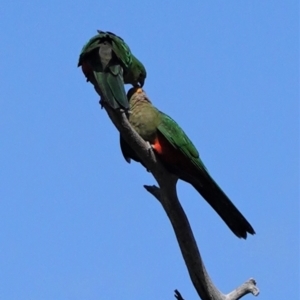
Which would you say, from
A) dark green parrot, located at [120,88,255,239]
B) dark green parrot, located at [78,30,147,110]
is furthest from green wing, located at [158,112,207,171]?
dark green parrot, located at [78,30,147,110]

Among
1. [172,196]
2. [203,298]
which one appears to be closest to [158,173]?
[172,196]

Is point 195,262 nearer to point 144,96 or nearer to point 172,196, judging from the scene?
point 172,196

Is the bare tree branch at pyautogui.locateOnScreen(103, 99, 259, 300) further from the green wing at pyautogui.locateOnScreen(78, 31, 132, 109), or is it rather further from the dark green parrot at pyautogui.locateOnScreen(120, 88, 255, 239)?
the dark green parrot at pyautogui.locateOnScreen(120, 88, 255, 239)

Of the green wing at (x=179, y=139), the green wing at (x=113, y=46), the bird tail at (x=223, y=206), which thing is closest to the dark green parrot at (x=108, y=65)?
the green wing at (x=113, y=46)

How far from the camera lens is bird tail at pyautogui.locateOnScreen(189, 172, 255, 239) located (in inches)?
183

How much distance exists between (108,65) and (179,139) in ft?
2.41

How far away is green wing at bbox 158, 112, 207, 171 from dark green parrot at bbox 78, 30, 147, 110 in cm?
45

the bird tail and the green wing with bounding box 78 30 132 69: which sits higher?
the green wing with bounding box 78 30 132 69

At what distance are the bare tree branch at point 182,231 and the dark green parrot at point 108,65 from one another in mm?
84

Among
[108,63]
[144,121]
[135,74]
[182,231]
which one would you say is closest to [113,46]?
[108,63]

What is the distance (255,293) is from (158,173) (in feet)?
3.16

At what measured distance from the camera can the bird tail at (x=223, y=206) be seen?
4.65m

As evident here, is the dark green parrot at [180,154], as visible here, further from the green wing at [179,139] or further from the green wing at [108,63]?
the green wing at [108,63]

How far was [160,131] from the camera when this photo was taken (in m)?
4.67
